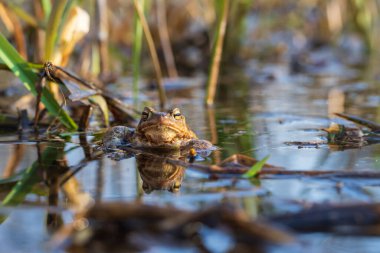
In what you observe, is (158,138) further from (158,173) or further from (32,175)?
(32,175)

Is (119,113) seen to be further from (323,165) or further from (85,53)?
(85,53)

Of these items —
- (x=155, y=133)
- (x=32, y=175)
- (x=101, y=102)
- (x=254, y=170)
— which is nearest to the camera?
(x=254, y=170)

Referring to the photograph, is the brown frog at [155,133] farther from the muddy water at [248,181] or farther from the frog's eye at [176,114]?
the muddy water at [248,181]

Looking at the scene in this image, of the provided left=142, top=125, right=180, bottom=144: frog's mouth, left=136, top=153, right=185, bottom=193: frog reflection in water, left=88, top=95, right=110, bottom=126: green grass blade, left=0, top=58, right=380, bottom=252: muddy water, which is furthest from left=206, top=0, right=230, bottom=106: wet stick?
left=136, top=153, right=185, bottom=193: frog reflection in water

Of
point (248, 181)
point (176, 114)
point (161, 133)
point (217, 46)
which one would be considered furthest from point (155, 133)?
point (217, 46)

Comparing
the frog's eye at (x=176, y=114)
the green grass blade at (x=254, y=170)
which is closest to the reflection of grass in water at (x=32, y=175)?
the frog's eye at (x=176, y=114)

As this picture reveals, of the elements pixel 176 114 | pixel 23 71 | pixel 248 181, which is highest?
pixel 23 71
